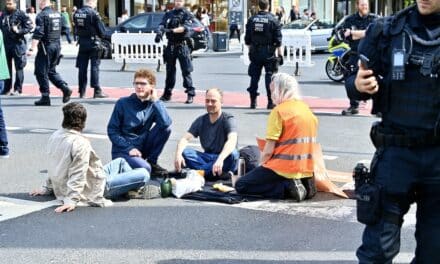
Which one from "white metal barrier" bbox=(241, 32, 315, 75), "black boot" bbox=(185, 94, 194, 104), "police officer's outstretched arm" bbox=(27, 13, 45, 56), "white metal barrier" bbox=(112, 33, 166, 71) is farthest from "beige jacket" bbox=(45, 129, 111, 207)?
"white metal barrier" bbox=(112, 33, 166, 71)

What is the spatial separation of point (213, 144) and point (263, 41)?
203 inches

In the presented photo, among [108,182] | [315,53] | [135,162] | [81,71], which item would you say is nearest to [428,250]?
[108,182]

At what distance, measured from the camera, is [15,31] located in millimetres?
14047

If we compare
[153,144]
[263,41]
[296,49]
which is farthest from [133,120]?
[296,49]

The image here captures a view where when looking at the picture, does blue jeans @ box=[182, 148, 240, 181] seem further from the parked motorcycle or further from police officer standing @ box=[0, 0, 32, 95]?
the parked motorcycle

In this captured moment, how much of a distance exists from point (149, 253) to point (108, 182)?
1513mm

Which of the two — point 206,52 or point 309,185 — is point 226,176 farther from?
point 206,52

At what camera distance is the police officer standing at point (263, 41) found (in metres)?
12.5

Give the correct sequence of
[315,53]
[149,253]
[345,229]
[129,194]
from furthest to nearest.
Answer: [315,53] < [129,194] < [345,229] < [149,253]

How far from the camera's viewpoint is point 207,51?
28.2 metres

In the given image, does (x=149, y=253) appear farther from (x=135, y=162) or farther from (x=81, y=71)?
(x=81, y=71)

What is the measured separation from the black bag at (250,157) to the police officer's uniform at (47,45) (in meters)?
6.25

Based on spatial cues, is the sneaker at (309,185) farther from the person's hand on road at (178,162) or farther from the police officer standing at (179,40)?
the police officer standing at (179,40)

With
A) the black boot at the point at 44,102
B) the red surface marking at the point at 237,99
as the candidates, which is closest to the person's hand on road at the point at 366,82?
the red surface marking at the point at 237,99
